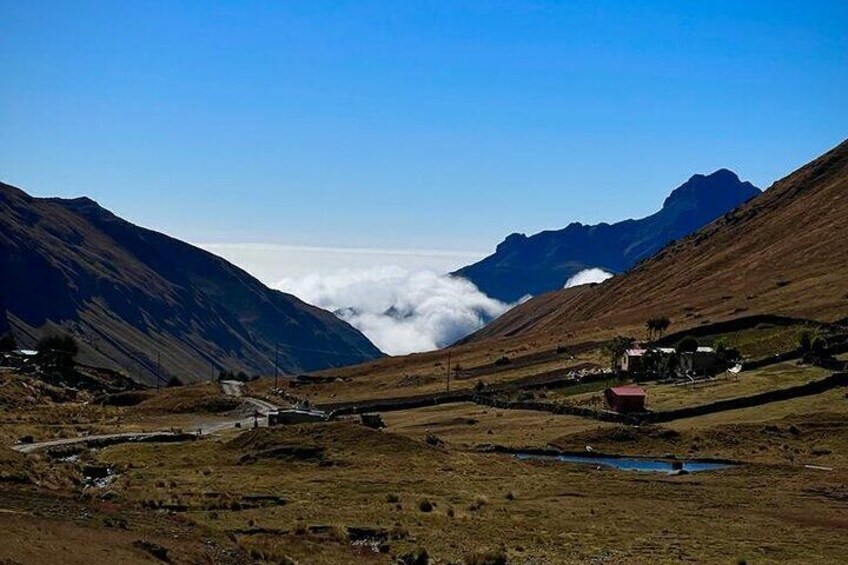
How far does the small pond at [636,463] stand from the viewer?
3247 inches

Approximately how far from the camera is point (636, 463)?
87125mm

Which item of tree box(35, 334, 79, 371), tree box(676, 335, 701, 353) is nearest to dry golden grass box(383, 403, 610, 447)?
tree box(676, 335, 701, 353)

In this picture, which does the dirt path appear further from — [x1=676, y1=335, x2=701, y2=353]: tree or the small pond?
[x1=676, y1=335, x2=701, y2=353]: tree

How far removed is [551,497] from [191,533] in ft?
94.8

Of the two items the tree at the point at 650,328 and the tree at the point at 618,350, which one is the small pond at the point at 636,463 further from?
the tree at the point at 650,328

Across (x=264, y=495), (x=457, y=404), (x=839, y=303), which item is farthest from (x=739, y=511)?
(x=839, y=303)

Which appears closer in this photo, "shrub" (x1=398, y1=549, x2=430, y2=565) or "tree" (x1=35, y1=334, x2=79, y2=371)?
"shrub" (x1=398, y1=549, x2=430, y2=565)

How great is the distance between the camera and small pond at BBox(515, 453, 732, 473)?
82469 millimetres

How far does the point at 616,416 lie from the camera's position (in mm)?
106250

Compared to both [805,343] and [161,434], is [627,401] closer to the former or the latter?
[805,343]

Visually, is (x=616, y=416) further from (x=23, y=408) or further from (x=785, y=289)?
(x=785, y=289)

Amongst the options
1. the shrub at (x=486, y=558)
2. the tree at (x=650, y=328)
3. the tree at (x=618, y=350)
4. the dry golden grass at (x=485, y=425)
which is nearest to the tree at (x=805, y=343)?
the tree at (x=618, y=350)

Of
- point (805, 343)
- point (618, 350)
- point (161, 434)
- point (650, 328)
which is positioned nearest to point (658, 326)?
point (650, 328)

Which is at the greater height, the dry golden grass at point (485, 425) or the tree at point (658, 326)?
the tree at point (658, 326)
